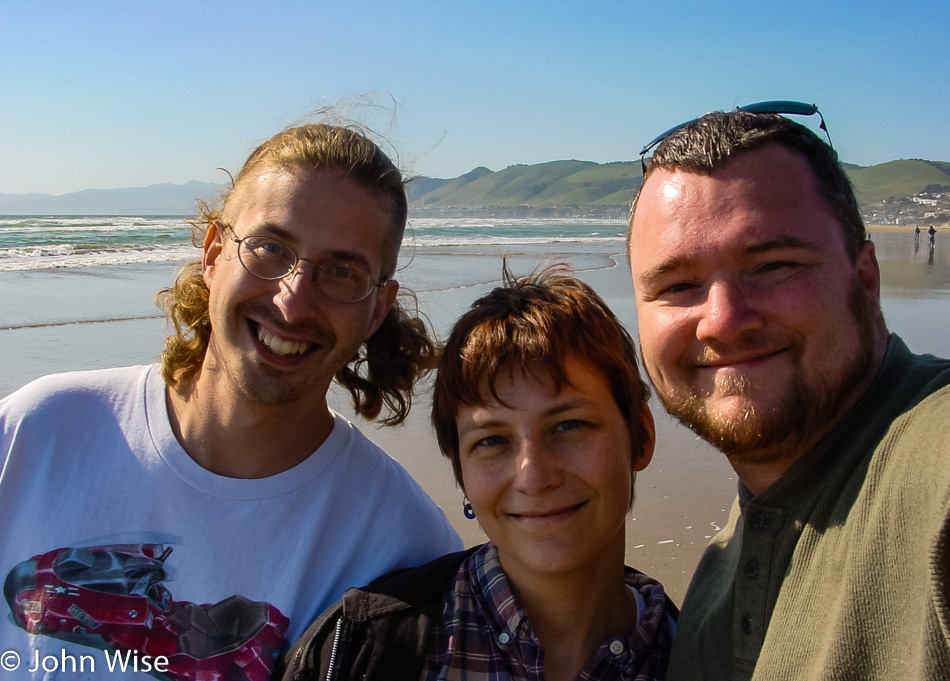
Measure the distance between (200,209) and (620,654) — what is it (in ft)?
9.13

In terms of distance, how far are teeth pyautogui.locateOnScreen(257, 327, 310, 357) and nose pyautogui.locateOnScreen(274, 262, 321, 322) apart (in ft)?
0.29

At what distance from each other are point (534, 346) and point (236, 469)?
3.85ft

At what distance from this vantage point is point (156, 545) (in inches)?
92.6

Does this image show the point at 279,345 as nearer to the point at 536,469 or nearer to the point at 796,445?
the point at 536,469

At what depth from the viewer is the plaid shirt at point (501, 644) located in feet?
6.67

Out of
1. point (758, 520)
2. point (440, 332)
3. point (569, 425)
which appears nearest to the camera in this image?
point (758, 520)

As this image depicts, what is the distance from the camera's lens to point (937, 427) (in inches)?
57.9

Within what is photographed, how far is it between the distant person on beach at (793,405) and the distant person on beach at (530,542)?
179 millimetres

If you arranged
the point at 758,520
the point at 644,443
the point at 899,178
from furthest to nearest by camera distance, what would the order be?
the point at 899,178, the point at 644,443, the point at 758,520

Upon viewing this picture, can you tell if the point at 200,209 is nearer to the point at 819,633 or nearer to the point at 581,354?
the point at 581,354

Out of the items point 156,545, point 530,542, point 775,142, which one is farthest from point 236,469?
point 775,142

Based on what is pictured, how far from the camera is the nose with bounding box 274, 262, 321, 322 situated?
8.28 feet

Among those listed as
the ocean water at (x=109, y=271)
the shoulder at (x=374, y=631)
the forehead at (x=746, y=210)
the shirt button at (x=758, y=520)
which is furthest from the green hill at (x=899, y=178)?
the shoulder at (x=374, y=631)

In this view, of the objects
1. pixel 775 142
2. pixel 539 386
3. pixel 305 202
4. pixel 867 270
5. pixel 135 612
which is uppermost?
pixel 775 142
